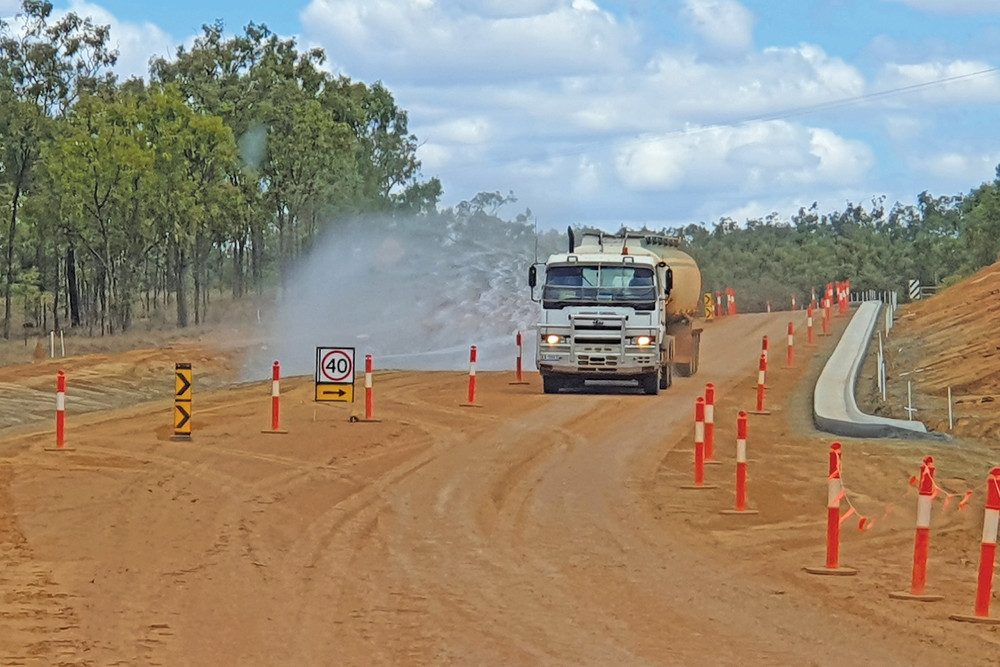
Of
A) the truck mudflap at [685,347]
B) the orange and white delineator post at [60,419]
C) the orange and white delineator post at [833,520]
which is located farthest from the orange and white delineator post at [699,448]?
the truck mudflap at [685,347]

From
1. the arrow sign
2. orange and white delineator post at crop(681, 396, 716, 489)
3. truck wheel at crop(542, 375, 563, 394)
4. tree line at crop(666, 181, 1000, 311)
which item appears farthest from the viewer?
tree line at crop(666, 181, 1000, 311)

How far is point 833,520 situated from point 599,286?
17.9m

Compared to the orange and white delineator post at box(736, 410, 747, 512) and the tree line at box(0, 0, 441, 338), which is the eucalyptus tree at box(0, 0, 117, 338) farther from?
the orange and white delineator post at box(736, 410, 747, 512)

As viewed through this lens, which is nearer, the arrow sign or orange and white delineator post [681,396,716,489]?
orange and white delineator post [681,396,716,489]

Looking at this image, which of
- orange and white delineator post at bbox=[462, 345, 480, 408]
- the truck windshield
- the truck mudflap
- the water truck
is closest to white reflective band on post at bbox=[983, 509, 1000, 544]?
orange and white delineator post at bbox=[462, 345, 480, 408]

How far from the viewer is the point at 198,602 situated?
10.9m

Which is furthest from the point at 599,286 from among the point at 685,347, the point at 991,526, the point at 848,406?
the point at 991,526

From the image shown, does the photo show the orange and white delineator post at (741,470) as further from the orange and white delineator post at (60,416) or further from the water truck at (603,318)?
the water truck at (603,318)

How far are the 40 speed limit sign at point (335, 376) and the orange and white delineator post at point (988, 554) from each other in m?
14.1

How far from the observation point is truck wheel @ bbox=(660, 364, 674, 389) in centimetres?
3176

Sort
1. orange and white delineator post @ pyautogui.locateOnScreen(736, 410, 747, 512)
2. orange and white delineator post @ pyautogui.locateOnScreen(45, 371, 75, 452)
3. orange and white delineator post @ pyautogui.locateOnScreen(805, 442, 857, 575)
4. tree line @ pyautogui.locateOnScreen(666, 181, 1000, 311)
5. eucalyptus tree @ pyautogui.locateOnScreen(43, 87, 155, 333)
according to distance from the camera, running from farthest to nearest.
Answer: tree line @ pyautogui.locateOnScreen(666, 181, 1000, 311) → eucalyptus tree @ pyautogui.locateOnScreen(43, 87, 155, 333) → orange and white delineator post @ pyautogui.locateOnScreen(45, 371, 75, 452) → orange and white delineator post @ pyautogui.locateOnScreen(736, 410, 747, 512) → orange and white delineator post @ pyautogui.locateOnScreen(805, 442, 857, 575)

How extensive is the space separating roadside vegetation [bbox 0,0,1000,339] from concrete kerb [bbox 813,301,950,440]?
10.6 m

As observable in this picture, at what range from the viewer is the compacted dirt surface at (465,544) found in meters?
9.85

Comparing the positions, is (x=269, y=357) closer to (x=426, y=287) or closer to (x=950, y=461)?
(x=426, y=287)
